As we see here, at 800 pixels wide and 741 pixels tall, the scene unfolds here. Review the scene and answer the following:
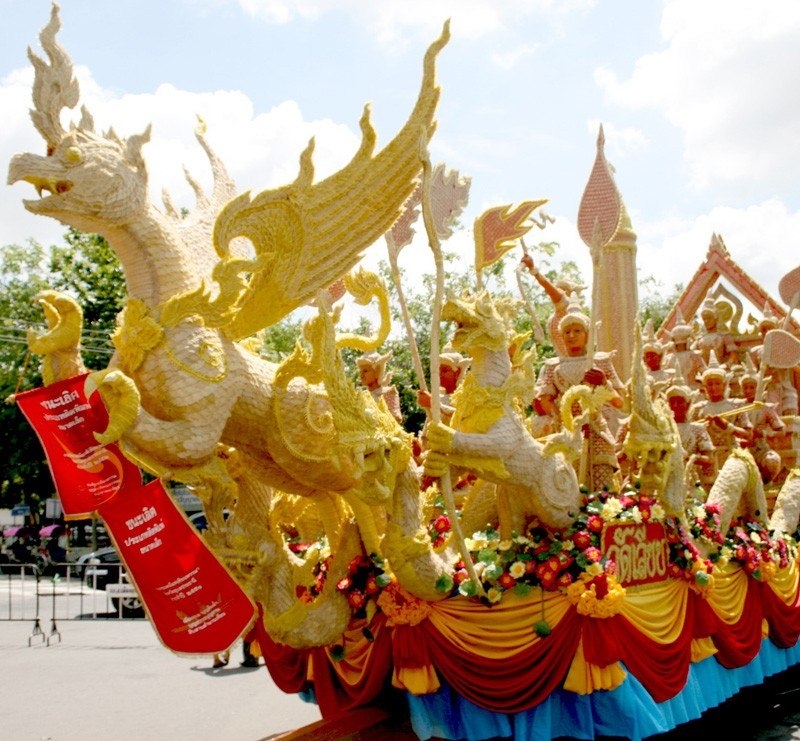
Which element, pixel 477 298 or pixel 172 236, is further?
pixel 477 298

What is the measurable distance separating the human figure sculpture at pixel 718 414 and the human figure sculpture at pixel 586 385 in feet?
4.60

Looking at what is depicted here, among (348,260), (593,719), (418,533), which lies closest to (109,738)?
(418,533)

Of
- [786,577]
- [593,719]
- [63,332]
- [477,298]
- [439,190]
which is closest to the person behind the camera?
[63,332]

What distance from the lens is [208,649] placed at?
13.1 feet

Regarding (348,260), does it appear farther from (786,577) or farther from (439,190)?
(786,577)

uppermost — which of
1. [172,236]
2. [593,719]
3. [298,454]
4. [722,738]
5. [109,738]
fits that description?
Result: [172,236]

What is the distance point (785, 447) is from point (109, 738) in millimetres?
5654

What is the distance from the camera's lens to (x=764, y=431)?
740 centimetres

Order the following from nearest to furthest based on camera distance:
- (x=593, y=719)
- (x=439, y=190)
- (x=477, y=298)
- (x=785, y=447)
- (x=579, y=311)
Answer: (x=593, y=719) < (x=477, y=298) < (x=439, y=190) < (x=579, y=311) < (x=785, y=447)

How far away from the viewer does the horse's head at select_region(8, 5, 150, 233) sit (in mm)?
3742

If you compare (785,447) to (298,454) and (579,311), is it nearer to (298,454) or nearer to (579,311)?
(579,311)

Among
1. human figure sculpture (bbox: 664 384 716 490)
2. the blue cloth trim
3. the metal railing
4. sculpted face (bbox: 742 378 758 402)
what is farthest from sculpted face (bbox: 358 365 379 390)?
the metal railing

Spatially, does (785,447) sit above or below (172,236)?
below

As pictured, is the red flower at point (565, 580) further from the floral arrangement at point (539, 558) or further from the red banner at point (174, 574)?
the red banner at point (174, 574)
